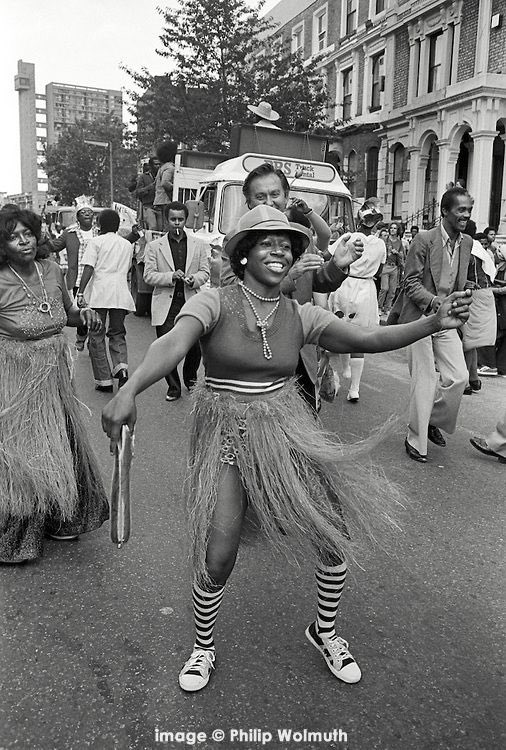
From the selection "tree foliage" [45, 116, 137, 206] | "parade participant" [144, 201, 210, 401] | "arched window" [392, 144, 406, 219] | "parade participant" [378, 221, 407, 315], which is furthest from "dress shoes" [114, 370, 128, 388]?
"tree foliage" [45, 116, 137, 206]

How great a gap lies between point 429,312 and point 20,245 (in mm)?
2982

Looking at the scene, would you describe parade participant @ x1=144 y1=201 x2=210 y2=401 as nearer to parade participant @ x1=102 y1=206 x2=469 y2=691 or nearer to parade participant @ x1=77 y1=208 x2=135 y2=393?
parade participant @ x1=77 y1=208 x2=135 y2=393

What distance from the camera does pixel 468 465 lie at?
538 centimetres

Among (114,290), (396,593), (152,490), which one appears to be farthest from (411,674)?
(114,290)

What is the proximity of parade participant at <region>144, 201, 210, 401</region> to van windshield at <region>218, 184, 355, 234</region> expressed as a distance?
6.29 feet

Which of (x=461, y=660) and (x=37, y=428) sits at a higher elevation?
(x=37, y=428)

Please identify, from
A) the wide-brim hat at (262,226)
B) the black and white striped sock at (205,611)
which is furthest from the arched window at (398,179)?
the black and white striped sock at (205,611)

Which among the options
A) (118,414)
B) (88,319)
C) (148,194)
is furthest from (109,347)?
(148,194)

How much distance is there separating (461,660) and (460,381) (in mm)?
2835

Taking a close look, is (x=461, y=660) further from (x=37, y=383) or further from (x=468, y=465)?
(x=468, y=465)

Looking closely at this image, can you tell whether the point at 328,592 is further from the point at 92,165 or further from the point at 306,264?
the point at 92,165

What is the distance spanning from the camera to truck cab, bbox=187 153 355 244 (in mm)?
9297

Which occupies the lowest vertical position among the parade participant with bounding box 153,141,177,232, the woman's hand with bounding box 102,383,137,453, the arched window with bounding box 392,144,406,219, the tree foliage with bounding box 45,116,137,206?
the woman's hand with bounding box 102,383,137,453

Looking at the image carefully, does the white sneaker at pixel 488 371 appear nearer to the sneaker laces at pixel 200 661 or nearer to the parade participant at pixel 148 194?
the sneaker laces at pixel 200 661
